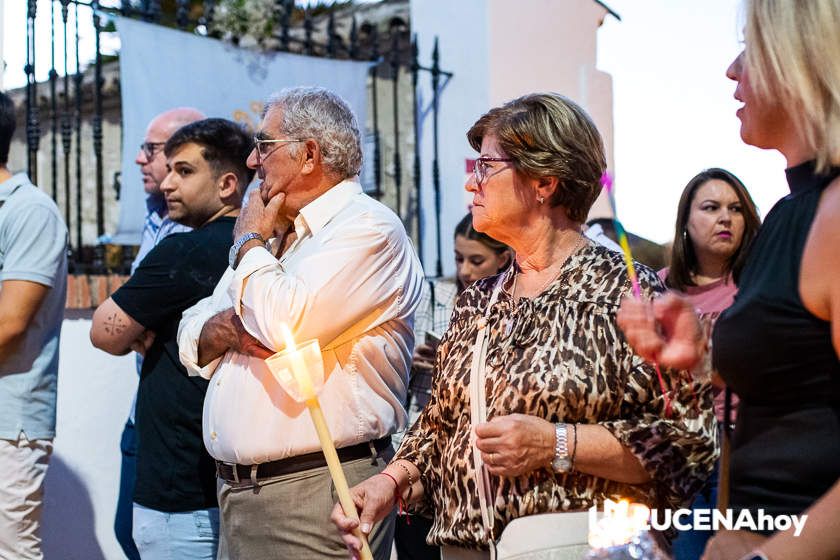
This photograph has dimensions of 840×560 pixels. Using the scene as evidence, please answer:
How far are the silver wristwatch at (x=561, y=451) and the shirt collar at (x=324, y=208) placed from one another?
107cm

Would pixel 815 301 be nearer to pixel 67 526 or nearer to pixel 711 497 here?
pixel 711 497

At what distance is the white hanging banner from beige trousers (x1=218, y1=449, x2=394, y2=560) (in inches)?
113

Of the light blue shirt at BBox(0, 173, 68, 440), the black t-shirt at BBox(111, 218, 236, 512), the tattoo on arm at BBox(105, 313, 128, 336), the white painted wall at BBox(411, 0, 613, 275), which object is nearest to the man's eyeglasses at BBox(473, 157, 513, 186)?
the black t-shirt at BBox(111, 218, 236, 512)

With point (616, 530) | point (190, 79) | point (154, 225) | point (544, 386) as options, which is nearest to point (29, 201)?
point (154, 225)

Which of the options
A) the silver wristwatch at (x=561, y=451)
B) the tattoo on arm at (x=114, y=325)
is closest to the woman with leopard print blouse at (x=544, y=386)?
the silver wristwatch at (x=561, y=451)

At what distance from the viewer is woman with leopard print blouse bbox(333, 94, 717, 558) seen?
219 centimetres

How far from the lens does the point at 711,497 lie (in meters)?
3.79

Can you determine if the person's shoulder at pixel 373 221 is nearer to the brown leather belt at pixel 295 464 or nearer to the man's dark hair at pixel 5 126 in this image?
the brown leather belt at pixel 295 464

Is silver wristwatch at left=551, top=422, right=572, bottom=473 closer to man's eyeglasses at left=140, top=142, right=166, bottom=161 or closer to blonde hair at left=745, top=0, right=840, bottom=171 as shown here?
blonde hair at left=745, top=0, right=840, bottom=171

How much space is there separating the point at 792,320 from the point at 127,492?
326 centimetres

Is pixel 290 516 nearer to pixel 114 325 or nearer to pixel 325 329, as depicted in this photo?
pixel 325 329

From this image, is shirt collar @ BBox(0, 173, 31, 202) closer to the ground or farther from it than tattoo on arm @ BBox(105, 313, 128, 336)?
farther from it

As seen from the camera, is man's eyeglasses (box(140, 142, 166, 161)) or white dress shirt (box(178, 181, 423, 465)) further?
man's eyeglasses (box(140, 142, 166, 161))

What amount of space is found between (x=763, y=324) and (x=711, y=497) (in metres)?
2.33
